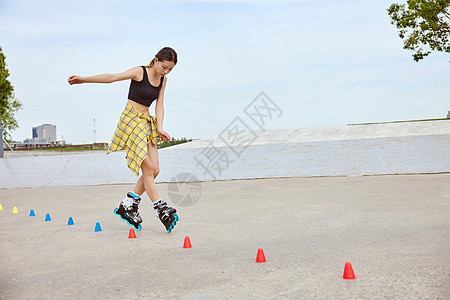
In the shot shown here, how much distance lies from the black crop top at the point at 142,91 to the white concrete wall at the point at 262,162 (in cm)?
665

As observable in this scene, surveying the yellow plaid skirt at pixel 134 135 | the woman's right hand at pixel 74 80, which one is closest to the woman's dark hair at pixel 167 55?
the yellow plaid skirt at pixel 134 135

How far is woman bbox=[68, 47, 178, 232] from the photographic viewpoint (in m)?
5.23

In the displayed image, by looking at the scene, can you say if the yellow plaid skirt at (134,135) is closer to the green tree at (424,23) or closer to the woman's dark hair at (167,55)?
the woman's dark hair at (167,55)

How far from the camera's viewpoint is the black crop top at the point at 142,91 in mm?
5402

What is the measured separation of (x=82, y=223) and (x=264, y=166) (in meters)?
6.88

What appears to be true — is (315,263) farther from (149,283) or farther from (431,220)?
(431,220)

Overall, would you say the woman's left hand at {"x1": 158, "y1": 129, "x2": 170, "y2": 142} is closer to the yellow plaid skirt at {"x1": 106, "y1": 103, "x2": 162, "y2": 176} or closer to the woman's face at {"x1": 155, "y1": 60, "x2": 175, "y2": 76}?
the yellow plaid skirt at {"x1": 106, "y1": 103, "x2": 162, "y2": 176}

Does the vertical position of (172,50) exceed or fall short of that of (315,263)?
it exceeds it

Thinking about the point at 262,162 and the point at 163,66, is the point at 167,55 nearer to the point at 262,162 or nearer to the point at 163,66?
the point at 163,66

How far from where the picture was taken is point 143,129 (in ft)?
17.5

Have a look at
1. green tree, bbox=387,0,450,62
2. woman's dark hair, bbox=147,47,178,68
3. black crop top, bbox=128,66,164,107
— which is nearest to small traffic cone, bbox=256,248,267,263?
black crop top, bbox=128,66,164,107

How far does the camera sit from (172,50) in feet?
17.7

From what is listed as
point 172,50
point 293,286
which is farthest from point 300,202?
point 293,286

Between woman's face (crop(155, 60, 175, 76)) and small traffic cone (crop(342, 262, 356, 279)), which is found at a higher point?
woman's face (crop(155, 60, 175, 76))
